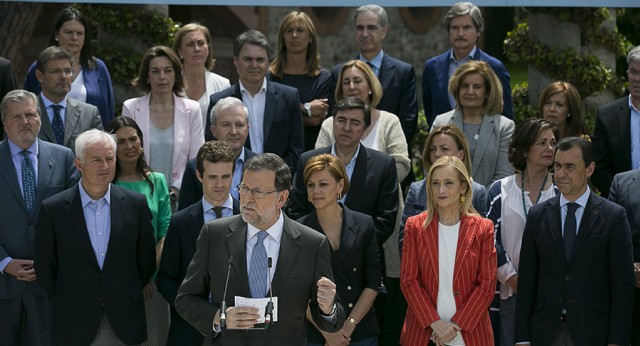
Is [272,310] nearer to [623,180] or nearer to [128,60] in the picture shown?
[623,180]

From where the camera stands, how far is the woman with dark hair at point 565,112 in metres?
8.75

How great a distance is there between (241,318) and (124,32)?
5.17 m

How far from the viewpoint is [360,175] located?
8.20 metres

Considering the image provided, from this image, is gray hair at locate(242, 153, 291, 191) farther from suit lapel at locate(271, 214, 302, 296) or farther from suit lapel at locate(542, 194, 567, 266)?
suit lapel at locate(542, 194, 567, 266)

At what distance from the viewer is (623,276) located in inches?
287

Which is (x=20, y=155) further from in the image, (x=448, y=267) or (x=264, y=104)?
(x=448, y=267)

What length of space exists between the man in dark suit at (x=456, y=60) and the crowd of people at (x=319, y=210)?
0.28 m

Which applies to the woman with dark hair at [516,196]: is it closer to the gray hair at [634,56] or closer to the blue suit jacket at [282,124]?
the gray hair at [634,56]

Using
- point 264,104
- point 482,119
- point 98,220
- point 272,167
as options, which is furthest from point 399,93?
point 272,167

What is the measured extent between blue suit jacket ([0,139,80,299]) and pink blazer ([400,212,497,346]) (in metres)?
2.43

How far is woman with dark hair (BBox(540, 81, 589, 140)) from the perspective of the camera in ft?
28.7

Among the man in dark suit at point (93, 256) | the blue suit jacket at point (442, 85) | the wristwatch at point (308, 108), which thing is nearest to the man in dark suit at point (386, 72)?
the blue suit jacket at point (442, 85)

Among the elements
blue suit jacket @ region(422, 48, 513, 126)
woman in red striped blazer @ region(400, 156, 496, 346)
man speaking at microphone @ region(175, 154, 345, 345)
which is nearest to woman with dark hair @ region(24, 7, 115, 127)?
blue suit jacket @ region(422, 48, 513, 126)

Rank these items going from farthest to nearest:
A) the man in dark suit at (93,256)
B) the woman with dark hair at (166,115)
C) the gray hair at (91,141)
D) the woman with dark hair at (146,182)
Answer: the woman with dark hair at (166,115) → the woman with dark hair at (146,182) → the gray hair at (91,141) → the man in dark suit at (93,256)
